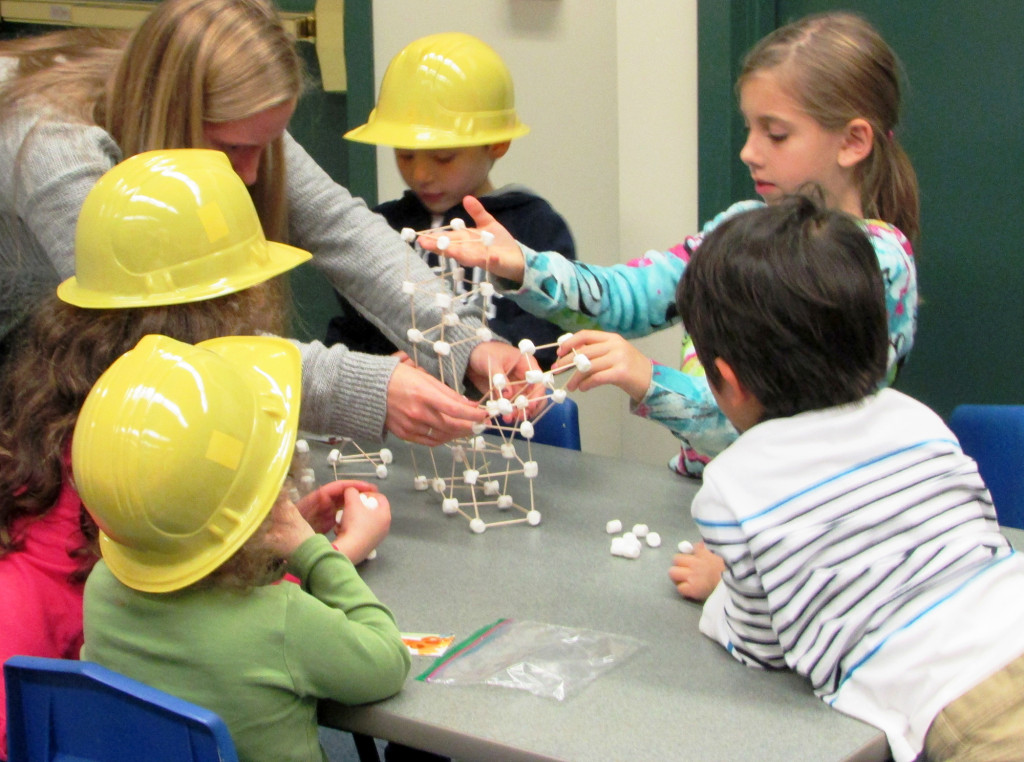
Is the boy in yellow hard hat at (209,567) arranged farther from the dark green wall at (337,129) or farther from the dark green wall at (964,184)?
the dark green wall at (964,184)

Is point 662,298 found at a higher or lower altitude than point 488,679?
higher

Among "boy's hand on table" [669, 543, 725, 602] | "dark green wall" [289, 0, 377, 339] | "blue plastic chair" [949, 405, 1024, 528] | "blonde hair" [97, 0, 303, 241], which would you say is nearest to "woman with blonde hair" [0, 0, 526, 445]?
"blonde hair" [97, 0, 303, 241]

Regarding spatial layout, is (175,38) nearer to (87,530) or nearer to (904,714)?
(87,530)

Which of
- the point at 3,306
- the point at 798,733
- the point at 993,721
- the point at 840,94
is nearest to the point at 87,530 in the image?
the point at 3,306

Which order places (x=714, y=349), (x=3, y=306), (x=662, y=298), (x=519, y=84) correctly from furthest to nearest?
(x=519, y=84) → (x=662, y=298) → (x=3, y=306) → (x=714, y=349)

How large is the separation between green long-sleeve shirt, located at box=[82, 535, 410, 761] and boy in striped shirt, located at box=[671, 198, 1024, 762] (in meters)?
0.37

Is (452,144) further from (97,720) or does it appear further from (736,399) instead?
(97,720)

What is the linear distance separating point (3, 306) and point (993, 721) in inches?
50.6

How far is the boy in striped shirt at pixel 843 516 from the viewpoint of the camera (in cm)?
103

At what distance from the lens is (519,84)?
10.2ft

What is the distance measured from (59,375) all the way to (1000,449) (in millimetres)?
1337

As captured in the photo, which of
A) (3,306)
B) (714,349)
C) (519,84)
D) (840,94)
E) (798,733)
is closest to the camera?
(798,733)

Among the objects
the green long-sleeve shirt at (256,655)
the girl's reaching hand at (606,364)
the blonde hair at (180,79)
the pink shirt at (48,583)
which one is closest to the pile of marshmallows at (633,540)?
the girl's reaching hand at (606,364)

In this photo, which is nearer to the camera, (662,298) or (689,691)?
(689,691)
